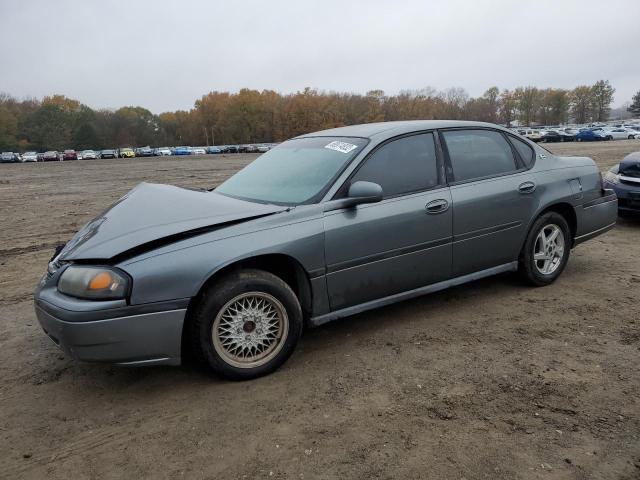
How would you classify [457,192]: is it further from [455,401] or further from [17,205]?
[17,205]

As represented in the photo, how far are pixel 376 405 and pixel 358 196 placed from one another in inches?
53.5

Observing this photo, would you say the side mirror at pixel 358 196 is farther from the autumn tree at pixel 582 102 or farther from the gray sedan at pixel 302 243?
the autumn tree at pixel 582 102

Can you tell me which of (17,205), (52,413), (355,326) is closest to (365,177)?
(355,326)

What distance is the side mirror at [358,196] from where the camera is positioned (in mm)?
3473

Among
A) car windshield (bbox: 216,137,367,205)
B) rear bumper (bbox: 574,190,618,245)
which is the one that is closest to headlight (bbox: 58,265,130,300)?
car windshield (bbox: 216,137,367,205)

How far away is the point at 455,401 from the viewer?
2.93 meters

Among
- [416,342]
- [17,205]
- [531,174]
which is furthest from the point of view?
[17,205]

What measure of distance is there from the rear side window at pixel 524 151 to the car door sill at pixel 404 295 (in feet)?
3.11

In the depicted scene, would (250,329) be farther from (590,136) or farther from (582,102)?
(582,102)

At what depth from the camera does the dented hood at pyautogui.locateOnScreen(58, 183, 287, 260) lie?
3057 millimetres

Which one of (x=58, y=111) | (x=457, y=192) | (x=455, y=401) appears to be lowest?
(x=455, y=401)

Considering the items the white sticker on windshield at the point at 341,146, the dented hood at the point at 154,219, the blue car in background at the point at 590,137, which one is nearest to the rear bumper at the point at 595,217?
the white sticker on windshield at the point at 341,146

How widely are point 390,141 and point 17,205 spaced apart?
12.6 meters

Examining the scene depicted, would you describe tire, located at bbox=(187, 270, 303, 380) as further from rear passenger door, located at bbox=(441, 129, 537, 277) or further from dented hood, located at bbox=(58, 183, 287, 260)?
rear passenger door, located at bbox=(441, 129, 537, 277)
